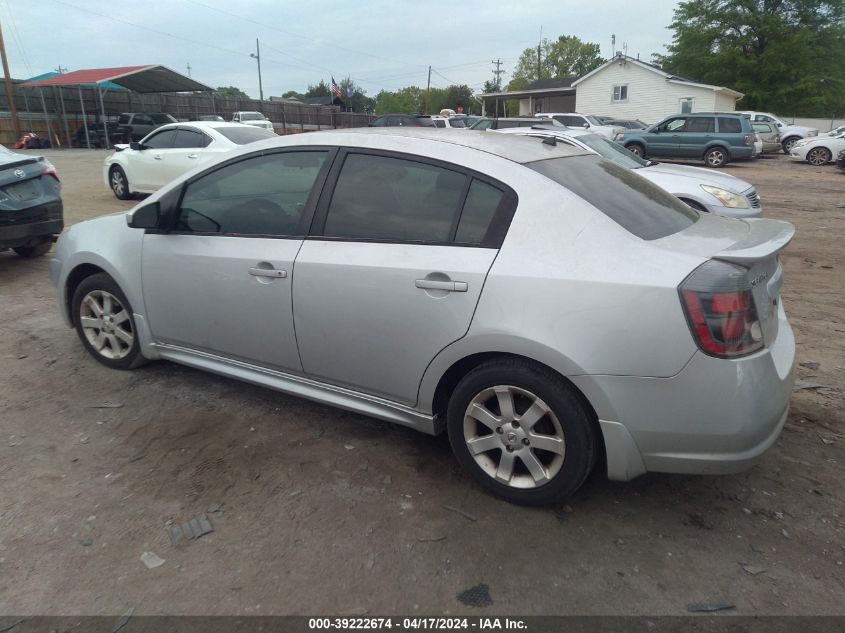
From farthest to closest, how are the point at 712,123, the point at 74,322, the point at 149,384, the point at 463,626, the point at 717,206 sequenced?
the point at 712,123 → the point at 717,206 → the point at 74,322 → the point at 149,384 → the point at 463,626

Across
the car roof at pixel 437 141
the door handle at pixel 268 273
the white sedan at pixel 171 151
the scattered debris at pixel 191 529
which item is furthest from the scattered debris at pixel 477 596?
the white sedan at pixel 171 151

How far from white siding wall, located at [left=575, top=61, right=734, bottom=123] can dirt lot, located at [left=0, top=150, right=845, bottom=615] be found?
4051 cm

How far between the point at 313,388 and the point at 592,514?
5.10 feet

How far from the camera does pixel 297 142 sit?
11.6 feet

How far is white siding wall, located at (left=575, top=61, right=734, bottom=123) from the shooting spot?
39562 millimetres

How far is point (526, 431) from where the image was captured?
9.18ft

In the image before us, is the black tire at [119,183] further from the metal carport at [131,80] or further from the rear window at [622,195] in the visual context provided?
the metal carport at [131,80]

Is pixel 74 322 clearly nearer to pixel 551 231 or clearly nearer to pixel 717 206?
pixel 551 231

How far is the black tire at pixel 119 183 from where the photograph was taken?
12.8 m

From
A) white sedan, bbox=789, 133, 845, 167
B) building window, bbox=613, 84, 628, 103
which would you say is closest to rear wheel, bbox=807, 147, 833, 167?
white sedan, bbox=789, 133, 845, 167

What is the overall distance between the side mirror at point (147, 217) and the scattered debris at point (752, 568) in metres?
3.51

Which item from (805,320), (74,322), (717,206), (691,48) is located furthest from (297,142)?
(691,48)

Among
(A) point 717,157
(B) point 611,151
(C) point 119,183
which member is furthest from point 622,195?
(A) point 717,157

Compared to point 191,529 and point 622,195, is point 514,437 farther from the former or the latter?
point 191,529
